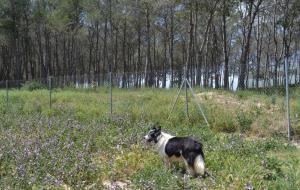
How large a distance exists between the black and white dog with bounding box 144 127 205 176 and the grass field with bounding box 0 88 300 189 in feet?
0.71

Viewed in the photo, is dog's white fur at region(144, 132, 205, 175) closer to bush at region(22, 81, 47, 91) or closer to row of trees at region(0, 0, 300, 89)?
row of trees at region(0, 0, 300, 89)

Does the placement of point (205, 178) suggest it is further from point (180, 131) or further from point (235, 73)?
point (235, 73)

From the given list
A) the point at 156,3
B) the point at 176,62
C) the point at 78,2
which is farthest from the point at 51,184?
the point at 176,62

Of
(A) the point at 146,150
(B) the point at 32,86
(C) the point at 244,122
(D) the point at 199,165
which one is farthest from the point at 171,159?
(B) the point at 32,86

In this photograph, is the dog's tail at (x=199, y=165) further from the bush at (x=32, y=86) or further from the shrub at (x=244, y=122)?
the bush at (x=32, y=86)

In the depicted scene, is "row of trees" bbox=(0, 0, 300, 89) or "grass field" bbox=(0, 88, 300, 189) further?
"row of trees" bbox=(0, 0, 300, 89)

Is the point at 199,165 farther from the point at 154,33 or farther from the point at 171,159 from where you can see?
the point at 154,33

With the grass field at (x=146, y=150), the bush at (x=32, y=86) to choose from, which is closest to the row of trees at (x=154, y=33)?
the bush at (x=32, y=86)

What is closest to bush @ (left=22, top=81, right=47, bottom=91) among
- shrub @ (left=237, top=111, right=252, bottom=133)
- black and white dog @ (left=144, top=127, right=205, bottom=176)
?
shrub @ (left=237, top=111, right=252, bottom=133)

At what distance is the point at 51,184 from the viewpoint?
6.63 m

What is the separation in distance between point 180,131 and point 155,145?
3537 millimetres

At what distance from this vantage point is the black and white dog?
792 centimetres

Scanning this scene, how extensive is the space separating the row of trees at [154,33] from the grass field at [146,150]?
43.7 feet

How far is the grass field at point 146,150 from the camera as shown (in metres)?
7.05
